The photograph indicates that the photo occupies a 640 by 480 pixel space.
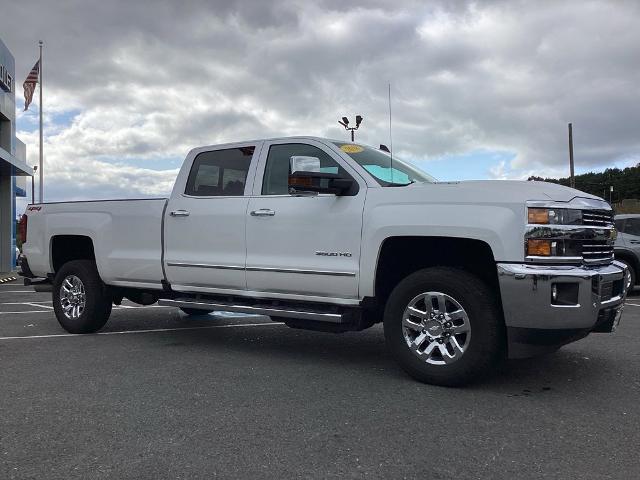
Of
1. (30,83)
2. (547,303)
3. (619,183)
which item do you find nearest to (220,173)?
(547,303)

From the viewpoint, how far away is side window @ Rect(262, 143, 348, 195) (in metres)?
5.64

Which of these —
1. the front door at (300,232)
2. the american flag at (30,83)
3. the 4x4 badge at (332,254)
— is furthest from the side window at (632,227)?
the american flag at (30,83)

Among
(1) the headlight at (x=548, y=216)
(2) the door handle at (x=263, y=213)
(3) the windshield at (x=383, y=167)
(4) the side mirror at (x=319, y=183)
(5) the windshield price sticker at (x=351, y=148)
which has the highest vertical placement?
(5) the windshield price sticker at (x=351, y=148)

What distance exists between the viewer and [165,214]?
21.0 ft

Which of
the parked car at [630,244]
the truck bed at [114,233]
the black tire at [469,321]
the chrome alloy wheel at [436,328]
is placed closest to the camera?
the black tire at [469,321]

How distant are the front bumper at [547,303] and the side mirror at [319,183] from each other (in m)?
1.49

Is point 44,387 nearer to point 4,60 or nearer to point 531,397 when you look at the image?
point 531,397

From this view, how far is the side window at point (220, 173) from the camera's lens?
19.9ft

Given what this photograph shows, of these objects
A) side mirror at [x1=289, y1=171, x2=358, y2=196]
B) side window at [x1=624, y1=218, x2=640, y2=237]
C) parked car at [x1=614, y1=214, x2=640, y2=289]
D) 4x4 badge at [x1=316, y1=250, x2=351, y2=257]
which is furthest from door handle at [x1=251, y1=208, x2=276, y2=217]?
side window at [x1=624, y1=218, x2=640, y2=237]

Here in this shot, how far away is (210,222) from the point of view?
6008 millimetres

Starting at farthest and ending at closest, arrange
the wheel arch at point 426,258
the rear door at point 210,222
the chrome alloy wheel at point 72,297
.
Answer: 1. the chrome alloy wheel at point 72,297
2. the rear door at point 210,222
3. the wheel arch at point 426,258

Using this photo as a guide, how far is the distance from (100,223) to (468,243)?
4333mm

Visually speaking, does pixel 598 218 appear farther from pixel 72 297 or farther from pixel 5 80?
pixel 5 80

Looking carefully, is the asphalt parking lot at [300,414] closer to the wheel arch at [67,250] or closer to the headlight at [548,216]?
the headlight at [548,216]
